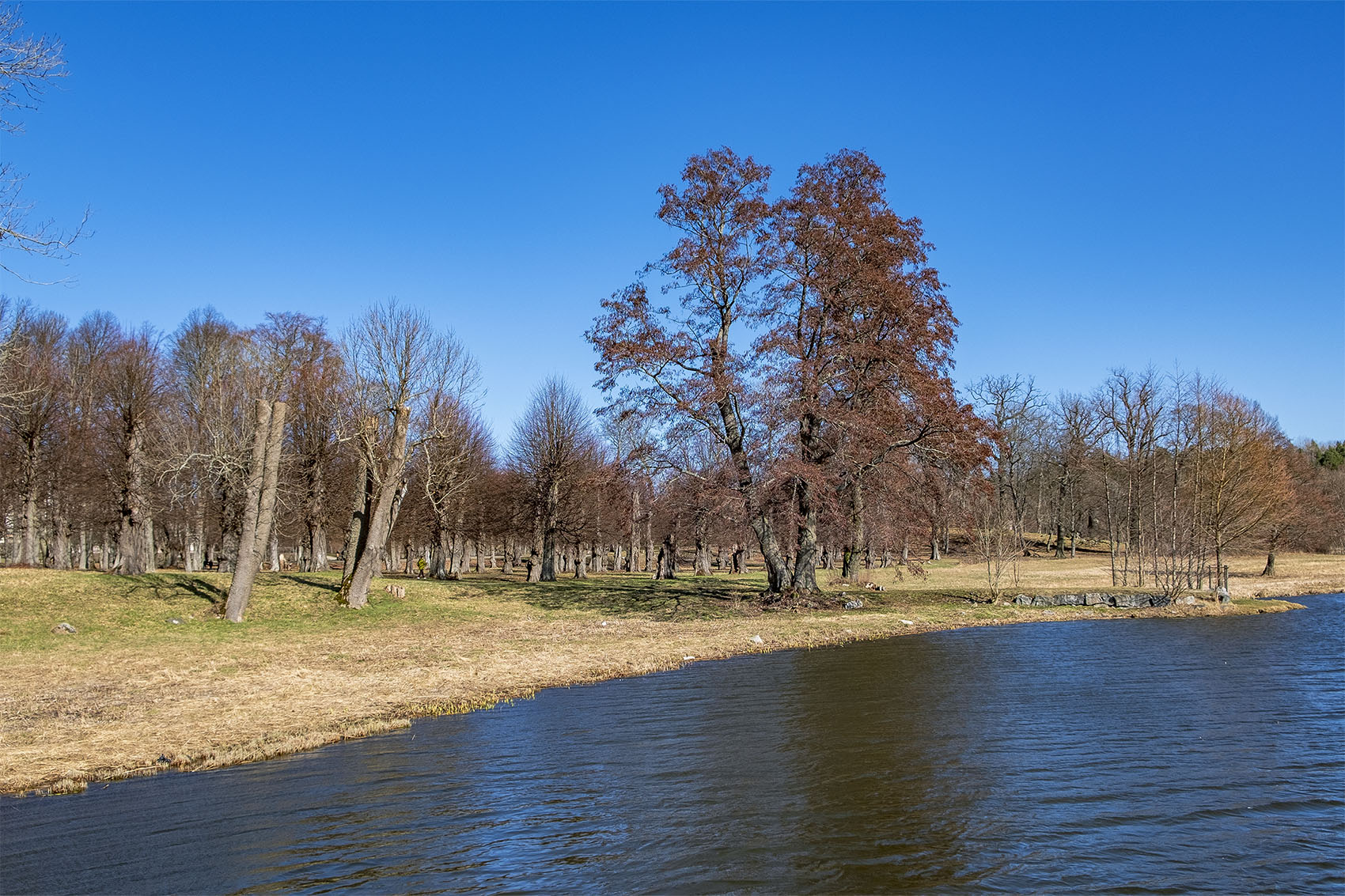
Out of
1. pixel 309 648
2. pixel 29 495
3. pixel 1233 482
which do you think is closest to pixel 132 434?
pixel 29 495

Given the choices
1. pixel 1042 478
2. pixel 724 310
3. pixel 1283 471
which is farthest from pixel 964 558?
pixel 724 310

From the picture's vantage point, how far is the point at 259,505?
29750mm

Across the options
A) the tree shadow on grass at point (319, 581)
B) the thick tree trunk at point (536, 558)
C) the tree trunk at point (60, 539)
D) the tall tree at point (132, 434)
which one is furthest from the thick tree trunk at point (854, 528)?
the tree trunk at point (60, 539)

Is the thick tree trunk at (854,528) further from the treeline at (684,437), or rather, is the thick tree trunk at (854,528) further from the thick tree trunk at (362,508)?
the thick tree trunk at (362,508)

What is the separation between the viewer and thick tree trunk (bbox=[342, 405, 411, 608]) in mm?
32312

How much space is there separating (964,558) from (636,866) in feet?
229

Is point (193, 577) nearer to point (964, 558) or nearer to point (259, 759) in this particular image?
point (259, 759)

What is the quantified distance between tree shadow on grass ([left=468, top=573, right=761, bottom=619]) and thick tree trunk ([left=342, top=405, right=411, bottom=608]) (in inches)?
285

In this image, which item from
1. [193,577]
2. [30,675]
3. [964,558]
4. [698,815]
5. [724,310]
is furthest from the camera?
[964,558]

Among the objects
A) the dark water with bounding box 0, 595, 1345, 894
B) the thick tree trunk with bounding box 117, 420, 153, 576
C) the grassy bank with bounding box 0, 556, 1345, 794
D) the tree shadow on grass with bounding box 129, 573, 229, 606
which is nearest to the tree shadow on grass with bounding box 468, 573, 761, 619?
the grassy bank with bounding box 0, 556, 1345, 794

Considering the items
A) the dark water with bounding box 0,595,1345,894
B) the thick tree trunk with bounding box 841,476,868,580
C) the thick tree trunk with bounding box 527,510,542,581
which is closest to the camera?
the dark water with bounding box 0,595,1345,894

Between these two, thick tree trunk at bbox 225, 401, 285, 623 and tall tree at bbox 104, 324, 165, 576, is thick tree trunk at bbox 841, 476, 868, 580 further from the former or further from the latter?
tall tree at bbox 104, 324, 165, 576

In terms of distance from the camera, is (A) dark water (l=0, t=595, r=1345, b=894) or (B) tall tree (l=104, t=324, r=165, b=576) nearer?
(A) dark water (l=0, t=595, r=1345, b=894)

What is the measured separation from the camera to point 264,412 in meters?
29.8
